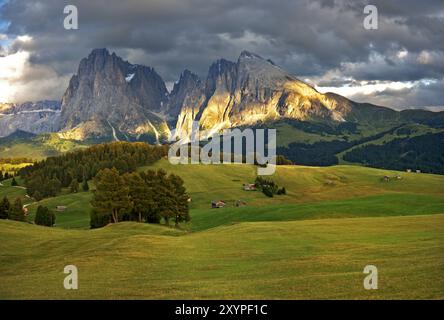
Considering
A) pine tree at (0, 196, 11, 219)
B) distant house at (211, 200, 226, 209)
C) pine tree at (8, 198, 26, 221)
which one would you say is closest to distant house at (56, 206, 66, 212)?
pine tree at (0, 196, 11, 219)

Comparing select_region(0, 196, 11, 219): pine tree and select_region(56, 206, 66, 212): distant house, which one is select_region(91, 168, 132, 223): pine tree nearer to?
select_region(0, 196, 11, 219): pine tree

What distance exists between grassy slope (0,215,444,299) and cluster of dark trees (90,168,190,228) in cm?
3037

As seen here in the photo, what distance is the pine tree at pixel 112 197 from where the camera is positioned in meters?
101

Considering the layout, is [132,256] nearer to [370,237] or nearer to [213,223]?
[370,237]

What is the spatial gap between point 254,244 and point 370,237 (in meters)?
13.5

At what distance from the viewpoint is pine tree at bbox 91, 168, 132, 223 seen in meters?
101

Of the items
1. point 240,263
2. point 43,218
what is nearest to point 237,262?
point 240,263

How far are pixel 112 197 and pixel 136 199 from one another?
5373 millimetres

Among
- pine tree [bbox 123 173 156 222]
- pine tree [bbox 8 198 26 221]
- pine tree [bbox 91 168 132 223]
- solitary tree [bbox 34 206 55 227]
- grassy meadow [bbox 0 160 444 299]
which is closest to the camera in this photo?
grassy meadow [bbox 0 160 444 299]

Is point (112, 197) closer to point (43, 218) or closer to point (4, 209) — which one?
point (43, 218)

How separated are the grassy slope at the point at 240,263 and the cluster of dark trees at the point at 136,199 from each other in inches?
1195

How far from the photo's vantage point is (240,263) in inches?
1734

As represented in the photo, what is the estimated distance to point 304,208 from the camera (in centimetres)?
11369
